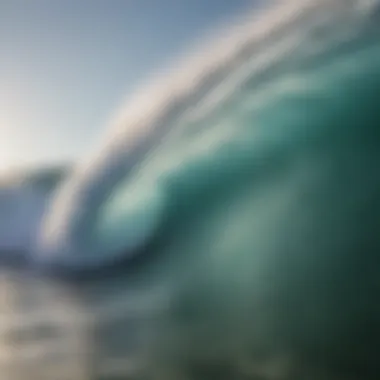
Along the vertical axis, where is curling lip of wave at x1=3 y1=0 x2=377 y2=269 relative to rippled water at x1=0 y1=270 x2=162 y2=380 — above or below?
above

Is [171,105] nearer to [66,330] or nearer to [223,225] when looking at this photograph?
[223,225]

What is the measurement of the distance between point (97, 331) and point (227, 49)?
51cm

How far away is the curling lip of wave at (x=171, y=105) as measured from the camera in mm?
1100

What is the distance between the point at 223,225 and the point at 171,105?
22cm

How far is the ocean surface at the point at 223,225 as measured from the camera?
3.42 feet

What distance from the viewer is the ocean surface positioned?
3.42ft

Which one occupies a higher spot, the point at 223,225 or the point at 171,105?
the point at 171,105

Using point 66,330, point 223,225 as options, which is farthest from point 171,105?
point 66,330

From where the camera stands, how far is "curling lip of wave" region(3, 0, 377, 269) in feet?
3.61

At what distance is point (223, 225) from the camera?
1.08 m

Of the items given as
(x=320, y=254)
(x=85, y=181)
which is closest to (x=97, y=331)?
(x=85, y=181)

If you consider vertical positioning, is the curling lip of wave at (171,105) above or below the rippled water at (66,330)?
above

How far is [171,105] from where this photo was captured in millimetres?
1112

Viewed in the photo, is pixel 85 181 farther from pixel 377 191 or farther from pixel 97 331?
pixel 377 191
